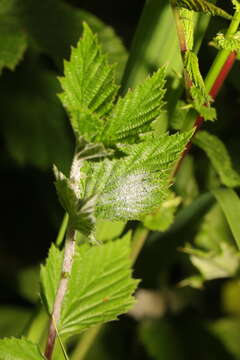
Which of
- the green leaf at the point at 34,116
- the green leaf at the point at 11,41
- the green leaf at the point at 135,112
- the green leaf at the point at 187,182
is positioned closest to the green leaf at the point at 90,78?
the green leaf at the point at 135,112

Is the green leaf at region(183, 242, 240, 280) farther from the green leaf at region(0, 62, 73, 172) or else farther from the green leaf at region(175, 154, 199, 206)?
the green leaf at region(0, 62, 73, 172)

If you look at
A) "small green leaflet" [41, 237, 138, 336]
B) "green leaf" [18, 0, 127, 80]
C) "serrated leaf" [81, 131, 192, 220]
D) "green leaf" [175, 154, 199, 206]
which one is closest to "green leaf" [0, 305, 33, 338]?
"green leaf" [175, 154, 199, 206]

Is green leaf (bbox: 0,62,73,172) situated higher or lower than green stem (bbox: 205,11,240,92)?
lower

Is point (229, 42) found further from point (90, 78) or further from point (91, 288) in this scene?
point (91, 288)

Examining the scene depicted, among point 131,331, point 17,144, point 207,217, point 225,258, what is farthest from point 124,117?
point 131,331

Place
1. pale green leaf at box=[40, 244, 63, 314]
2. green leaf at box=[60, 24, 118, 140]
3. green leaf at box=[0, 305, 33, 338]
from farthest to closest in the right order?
1. green leaf at box=[0, 305, 33, 338]
2. pale green leaf at box=[40, 244, 63, 314]
3. green leaf at box=[60, 24, 118, 140]

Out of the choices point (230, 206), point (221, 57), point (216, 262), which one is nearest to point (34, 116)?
point (216, 262)

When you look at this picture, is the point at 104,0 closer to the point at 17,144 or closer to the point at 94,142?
Answer: the point at 17,144
